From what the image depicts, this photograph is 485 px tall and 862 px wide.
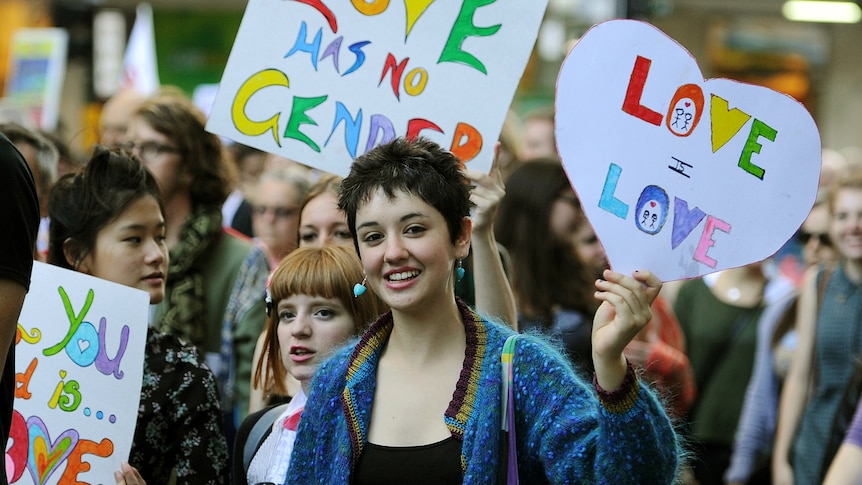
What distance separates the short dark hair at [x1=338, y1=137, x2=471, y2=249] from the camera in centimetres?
338

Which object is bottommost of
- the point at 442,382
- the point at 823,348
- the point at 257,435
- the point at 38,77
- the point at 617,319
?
the point at 257,435

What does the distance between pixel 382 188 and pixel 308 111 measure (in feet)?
3.82

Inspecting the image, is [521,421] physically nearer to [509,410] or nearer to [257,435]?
[509,410]

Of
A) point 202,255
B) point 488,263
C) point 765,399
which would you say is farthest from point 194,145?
point 765,399

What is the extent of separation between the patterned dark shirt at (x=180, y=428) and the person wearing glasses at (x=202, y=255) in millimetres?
1159

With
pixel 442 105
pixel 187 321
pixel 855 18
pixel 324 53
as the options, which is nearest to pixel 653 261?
pixel 442 105

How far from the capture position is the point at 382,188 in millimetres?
3389

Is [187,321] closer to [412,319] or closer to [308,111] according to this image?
[308,111]

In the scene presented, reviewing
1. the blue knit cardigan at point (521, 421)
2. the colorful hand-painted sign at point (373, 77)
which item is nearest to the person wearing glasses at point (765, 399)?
the colorful hand-painted sign at point (373, 77)

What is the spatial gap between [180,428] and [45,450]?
1.23 feet

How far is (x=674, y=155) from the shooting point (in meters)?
3.40

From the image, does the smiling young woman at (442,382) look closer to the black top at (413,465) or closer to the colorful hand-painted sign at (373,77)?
the black top at (413,465)

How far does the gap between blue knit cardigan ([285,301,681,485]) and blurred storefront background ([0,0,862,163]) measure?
14.8m

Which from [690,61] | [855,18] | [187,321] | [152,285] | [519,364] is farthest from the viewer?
[855,18]
